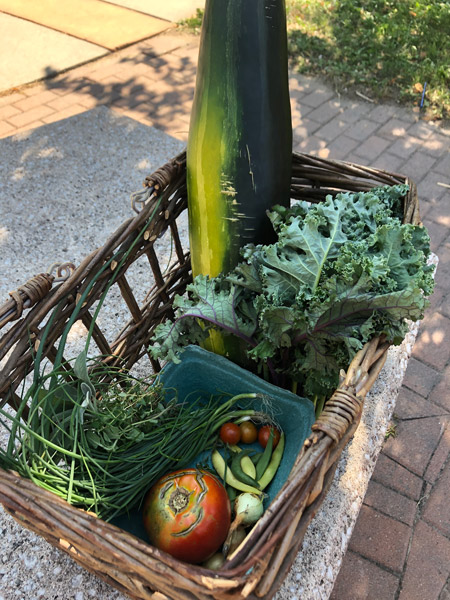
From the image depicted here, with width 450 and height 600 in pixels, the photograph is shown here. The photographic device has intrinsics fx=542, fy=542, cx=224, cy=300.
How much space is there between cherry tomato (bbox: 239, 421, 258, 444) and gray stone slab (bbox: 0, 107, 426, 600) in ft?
0.79

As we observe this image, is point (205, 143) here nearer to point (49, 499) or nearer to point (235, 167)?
point (235, 167)

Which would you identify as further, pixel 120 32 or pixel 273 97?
pixel 120 32

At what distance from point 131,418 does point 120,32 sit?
394cm

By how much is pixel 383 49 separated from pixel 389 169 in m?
1.41

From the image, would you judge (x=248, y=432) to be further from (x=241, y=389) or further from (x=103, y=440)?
(x=103, y=440)

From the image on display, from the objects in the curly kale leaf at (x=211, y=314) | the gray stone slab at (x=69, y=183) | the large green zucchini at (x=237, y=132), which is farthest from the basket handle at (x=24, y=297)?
the gray stone slab at (x=69, y=183)

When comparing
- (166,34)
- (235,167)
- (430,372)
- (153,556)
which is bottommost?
(430,372)

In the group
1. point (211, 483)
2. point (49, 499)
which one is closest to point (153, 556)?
point (49, 499)

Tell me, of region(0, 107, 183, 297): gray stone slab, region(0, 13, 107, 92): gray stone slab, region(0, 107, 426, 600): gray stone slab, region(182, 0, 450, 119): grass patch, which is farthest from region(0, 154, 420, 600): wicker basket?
region(0, 13, 107, 92): gray stone slab

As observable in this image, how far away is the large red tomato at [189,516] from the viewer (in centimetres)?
Result: 111

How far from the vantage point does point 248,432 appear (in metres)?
1.42

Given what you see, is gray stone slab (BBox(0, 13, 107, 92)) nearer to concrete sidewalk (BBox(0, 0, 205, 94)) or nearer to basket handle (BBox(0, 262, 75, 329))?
concrete sidewalk (BBox(0, 0, 205, 94))

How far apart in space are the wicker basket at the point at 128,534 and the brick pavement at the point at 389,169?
87 centimetres

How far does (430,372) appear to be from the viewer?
2199 mm
